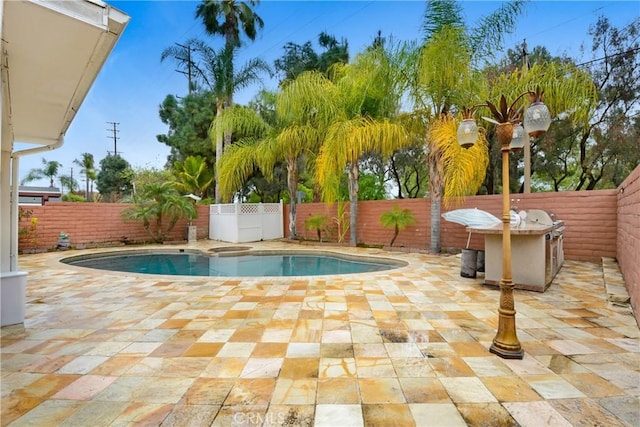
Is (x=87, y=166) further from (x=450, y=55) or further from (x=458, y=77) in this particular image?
(x=458, y=77)

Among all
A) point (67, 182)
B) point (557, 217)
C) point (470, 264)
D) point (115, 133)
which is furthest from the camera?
point (67, 182)

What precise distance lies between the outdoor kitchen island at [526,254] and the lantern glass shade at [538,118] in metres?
2.28

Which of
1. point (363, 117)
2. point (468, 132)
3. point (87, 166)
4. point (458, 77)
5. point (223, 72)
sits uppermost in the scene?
point (223, 72)

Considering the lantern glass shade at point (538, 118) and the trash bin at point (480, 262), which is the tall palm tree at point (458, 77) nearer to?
the trash bin at point (480, 262)

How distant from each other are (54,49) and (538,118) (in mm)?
3659

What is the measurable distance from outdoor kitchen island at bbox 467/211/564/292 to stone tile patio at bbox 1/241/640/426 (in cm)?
27

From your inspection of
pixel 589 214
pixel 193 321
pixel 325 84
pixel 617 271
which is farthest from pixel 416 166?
pixel 193 321

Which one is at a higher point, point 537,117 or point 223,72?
point 223,72

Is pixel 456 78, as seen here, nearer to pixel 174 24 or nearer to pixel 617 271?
pixel 617 271

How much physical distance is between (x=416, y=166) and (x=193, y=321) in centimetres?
1453

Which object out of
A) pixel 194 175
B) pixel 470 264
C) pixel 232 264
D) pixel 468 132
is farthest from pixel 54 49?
pixel 194 175

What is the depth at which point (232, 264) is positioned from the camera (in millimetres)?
8633

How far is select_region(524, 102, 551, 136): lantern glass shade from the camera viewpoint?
2.47 metres

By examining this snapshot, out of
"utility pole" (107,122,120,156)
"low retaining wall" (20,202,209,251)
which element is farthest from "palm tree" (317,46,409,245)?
"utility pole" (107,122,120,156)
